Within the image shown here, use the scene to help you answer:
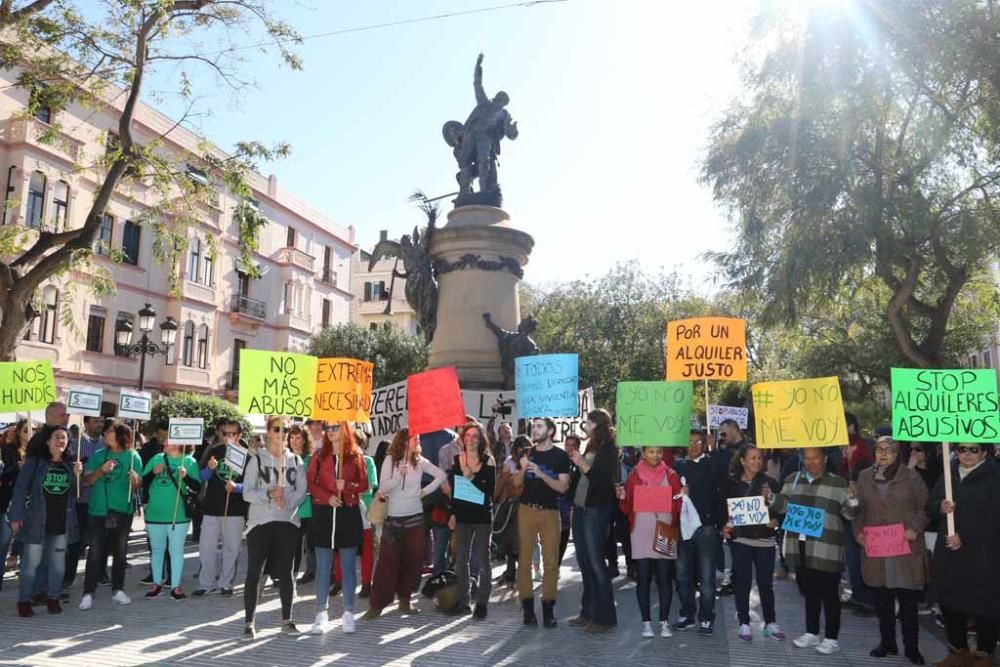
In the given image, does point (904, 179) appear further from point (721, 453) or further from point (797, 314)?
point (721, 453)

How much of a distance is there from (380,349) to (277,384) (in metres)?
37.2

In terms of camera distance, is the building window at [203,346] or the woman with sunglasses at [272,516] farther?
the building window at [203,346]

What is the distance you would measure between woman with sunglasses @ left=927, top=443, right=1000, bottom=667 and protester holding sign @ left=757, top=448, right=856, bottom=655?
77cm

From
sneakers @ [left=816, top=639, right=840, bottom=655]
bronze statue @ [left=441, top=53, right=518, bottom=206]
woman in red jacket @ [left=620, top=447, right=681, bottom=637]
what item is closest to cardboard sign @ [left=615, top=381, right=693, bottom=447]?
woman in red jacket @ [left=620, top=447, right=681, bottom=637]

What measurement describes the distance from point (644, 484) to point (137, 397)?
658cm

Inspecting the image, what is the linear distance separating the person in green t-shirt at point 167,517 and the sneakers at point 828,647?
6357mm

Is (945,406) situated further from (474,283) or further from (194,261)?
(194,261)

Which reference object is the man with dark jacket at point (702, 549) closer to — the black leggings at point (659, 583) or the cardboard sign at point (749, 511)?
the black leggings at point (659, 583)

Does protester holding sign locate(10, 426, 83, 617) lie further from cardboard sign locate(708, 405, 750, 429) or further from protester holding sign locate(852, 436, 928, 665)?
cardboard sign locate(708, 405, 750, 429)

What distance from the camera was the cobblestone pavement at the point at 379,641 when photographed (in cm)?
697

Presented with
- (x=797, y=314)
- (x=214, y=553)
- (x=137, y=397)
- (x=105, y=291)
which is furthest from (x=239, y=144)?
(x=797, y=314)

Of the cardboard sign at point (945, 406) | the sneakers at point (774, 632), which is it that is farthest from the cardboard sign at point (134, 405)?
the cardboard sign at point (945, 406)

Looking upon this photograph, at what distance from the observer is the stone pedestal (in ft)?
55.6

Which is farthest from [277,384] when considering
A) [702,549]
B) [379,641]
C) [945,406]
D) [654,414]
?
[945,406]
